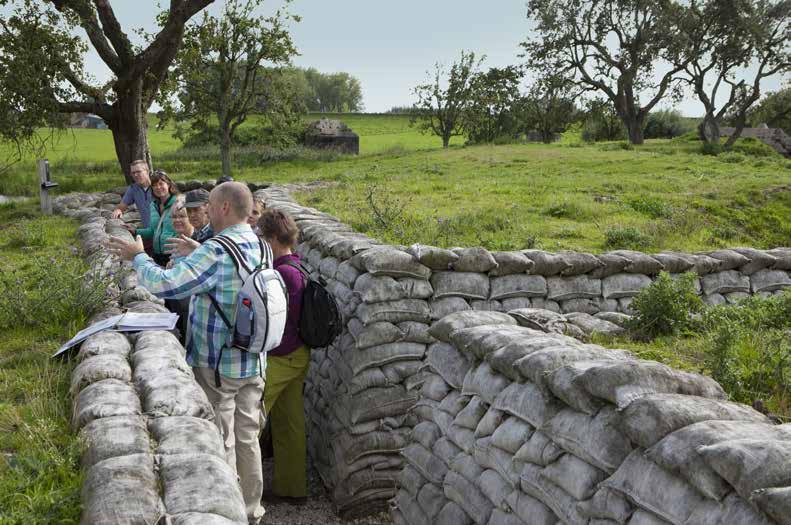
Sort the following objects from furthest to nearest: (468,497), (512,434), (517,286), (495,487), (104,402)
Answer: (517,286) < (468,497) < (495,487) < (512,434) < (104,402)

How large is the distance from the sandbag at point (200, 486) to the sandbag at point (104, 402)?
1.93ft

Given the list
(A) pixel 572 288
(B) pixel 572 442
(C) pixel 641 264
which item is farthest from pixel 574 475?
(C) pixel 641 264

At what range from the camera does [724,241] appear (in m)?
10.3

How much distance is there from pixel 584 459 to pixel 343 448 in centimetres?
364

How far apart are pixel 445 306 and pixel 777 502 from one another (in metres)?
4.60

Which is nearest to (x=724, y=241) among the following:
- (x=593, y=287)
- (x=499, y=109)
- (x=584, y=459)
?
(x=593, y=287)

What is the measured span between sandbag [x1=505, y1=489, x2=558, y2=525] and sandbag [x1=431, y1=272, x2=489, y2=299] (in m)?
2.95

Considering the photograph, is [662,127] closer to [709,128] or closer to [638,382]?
[709,128]

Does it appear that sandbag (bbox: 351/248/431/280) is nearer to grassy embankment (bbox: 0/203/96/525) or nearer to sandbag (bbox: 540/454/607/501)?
grassy embankment (bbox: 0/203/96/525)

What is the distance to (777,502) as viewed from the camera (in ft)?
7.34

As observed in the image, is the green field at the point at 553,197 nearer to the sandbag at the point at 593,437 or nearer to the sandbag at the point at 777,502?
the sandbag at the point at 593,437

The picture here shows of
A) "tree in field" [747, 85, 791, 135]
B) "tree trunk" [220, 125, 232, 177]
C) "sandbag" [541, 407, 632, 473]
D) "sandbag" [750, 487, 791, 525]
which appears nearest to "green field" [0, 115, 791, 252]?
"tree trunk" [220, 125, 232, 177]

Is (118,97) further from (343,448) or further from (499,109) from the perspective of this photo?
(499,109)

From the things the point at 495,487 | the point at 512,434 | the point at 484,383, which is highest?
the point at 484,383
